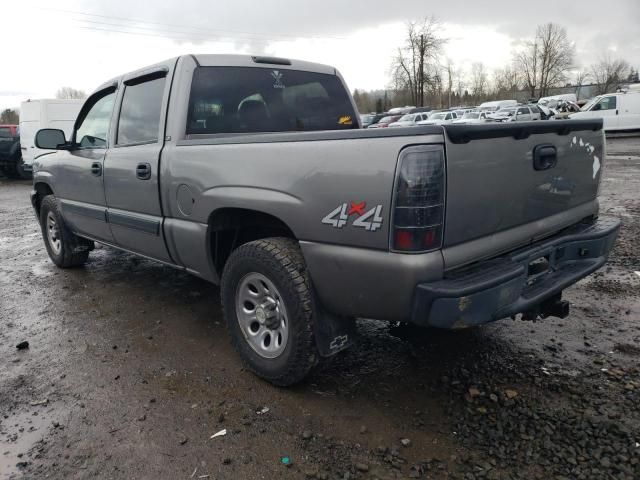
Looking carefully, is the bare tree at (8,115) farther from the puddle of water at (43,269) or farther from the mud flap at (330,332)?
the mud flap at (330,332)

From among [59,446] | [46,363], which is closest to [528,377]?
[59,446]

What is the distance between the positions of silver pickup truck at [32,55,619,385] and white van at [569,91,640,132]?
22.6 m

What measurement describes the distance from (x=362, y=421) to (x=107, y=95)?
369cm

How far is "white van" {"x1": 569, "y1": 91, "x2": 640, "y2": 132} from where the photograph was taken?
22266 mm

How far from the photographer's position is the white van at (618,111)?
73.0 ft

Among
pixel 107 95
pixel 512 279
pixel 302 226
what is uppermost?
pixel 107 95

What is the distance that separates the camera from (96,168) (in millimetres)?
4277

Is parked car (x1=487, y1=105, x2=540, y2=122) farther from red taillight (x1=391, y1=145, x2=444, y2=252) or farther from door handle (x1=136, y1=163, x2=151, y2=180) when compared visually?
red taillight (x1=391, y1=145, x2=444, y2=252)

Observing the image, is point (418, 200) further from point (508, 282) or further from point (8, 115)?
point (8, 115)

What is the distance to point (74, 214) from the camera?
194 inches

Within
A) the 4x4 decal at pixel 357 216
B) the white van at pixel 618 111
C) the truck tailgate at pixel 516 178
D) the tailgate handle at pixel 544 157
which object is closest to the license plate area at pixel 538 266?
the truck tailgate at pixel 516 178

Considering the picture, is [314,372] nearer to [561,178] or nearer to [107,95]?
[561,178]

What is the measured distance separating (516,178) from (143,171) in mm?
2546

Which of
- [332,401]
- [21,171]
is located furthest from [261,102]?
[21,171]
